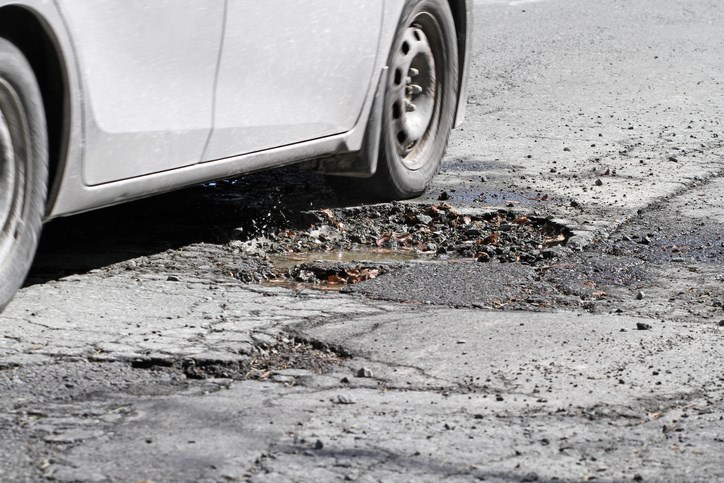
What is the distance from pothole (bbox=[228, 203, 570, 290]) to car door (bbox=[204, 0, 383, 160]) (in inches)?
19.0

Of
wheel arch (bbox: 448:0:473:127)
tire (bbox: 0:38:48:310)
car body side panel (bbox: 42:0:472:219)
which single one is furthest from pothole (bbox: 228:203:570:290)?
tire (bbox: 0:38:48:310)

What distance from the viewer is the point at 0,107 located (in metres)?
3.84

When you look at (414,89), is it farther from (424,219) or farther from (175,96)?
(175,96)

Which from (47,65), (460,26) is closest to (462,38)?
(460,26)

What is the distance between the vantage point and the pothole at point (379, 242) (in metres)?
4.89

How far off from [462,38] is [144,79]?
268 cm

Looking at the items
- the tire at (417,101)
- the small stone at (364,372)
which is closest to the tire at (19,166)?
the small stone at (364,372)

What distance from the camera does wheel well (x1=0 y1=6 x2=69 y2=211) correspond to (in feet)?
12.4

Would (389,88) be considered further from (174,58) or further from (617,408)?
(617,408)

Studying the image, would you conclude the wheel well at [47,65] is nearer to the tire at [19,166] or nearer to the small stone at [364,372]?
the tire at [19,166]

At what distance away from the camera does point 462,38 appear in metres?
6.41

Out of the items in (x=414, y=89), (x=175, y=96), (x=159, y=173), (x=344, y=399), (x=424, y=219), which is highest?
(x=175, y=96)

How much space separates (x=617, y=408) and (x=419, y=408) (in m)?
0.52

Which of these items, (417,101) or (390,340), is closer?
(390,340)
